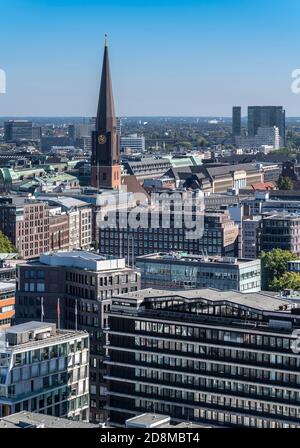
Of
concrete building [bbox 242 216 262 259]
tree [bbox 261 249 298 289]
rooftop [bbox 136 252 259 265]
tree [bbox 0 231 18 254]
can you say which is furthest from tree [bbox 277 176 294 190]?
rooftop [bbox 136 252 259 265]

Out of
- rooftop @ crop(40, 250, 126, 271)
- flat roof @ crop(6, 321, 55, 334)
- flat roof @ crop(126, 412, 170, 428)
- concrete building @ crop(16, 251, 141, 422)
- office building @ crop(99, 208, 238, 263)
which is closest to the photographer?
flat roof @ crop(126, 412, 170, 428)

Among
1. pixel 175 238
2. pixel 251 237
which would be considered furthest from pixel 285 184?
pixel 175 238

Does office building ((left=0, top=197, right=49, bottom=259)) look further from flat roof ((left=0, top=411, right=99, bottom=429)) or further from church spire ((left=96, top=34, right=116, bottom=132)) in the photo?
flat roof ((left=0, top=411, right=99, bottom=429))

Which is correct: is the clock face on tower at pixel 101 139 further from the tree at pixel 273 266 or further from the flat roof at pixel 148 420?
the flat roof at pixel 148 420

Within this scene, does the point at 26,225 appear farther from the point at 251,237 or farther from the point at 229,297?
the point at 229,297

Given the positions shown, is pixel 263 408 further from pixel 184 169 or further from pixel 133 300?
pixel 184 169
